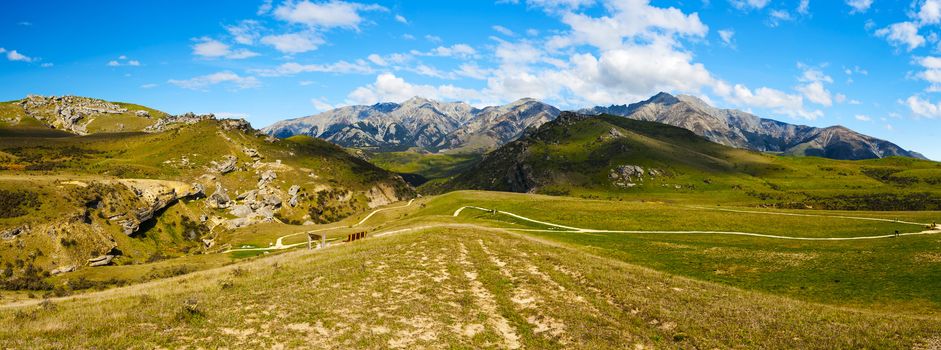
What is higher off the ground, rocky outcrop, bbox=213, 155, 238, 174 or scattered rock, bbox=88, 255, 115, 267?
rocky outcrop, bbox=213, 155, 238, 174

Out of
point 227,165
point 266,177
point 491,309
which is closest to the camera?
point 491,309

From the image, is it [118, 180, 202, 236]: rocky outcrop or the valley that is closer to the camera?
the valley

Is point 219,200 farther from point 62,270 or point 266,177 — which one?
point 62,270

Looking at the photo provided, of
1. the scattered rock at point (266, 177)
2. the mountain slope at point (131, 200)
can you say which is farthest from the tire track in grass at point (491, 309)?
the scattered rock at point (266, 177)

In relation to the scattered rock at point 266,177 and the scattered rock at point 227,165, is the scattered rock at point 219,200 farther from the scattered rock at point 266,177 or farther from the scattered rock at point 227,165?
the scattered rock at point 266,177

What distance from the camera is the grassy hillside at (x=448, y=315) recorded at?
729 inches

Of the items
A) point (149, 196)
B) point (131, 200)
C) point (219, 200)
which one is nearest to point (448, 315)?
point (131, 200)

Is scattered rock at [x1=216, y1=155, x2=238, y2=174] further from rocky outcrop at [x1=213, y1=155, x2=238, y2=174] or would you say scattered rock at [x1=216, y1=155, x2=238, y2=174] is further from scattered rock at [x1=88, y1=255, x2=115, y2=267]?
scattered rock at [x1=88, y1=255, x2=115, y2=267]

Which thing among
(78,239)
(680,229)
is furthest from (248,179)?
(680,229)

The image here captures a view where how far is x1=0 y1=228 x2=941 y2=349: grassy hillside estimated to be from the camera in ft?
60.7

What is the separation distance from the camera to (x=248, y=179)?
602 feet

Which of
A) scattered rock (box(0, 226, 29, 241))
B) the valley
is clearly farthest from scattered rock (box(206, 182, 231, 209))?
scattered rock (box(0, 226, 29, 241))

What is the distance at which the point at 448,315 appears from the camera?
22422 mm

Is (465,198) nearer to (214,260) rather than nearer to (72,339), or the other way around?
(214,260)
